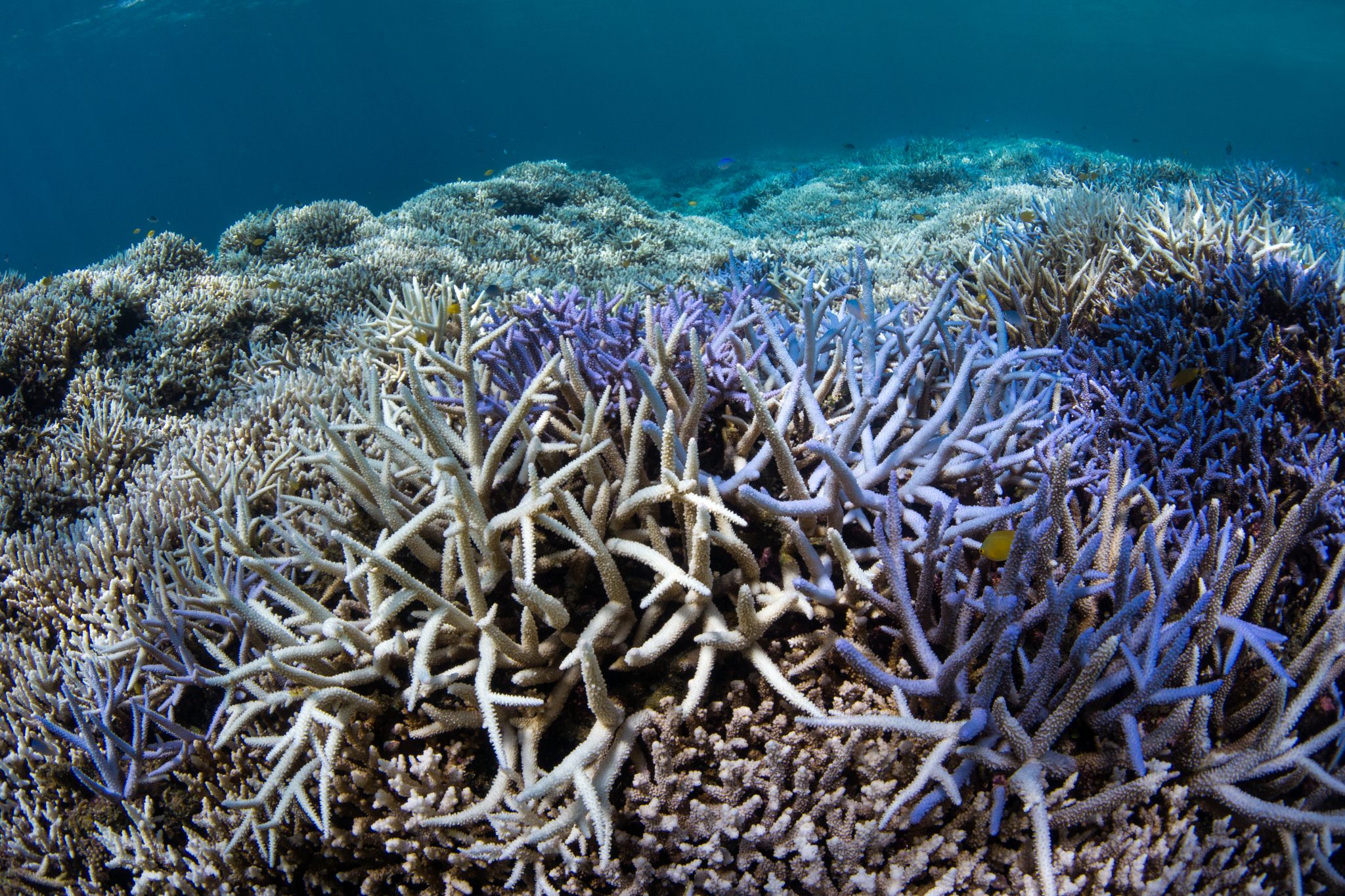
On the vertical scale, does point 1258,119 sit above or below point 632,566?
above

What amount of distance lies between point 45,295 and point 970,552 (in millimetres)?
7682

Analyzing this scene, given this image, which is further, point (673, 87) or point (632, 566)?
point (673, 87)

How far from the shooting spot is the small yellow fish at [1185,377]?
2934 mm

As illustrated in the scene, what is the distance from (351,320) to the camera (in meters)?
5.43

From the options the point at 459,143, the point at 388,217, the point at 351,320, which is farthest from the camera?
the point at 459,143

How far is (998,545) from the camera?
69.3 inches

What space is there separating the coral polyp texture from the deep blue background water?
33045mm

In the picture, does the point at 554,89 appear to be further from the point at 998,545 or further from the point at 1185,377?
the point at 998,545

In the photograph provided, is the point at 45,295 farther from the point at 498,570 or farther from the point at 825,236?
the point at 825,236

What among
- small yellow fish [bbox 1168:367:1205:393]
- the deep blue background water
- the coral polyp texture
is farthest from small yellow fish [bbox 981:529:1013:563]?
the deep blue background water

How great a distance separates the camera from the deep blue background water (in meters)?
57.0

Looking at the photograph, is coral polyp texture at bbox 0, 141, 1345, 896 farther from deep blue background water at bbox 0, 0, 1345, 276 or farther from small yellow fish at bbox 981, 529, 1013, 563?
deep blue background water at bbox 0, 0, 1345, 276

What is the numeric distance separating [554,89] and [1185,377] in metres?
161

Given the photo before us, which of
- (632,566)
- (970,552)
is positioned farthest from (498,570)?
(970,552)
